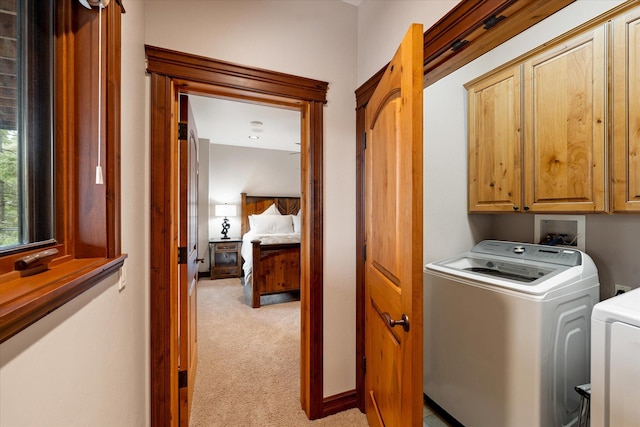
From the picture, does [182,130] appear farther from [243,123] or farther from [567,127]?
[243,123]

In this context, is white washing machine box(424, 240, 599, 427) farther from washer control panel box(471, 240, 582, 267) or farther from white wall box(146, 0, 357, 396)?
white wall box(146, 0, 357, 396)

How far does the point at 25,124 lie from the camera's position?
2.07 feet

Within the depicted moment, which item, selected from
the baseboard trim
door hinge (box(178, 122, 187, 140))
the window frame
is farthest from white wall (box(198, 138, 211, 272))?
the window frame

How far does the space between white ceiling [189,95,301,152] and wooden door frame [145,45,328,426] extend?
119 cm

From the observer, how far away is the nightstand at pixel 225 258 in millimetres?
5398

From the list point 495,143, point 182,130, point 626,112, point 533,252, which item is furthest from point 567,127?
point 182,130

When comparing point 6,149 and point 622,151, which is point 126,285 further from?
point 622,151

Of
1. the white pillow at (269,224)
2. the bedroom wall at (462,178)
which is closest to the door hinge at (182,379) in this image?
the bedroom wall at (462,178)

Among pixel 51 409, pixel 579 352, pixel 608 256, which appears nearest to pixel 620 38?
pixel 608 256

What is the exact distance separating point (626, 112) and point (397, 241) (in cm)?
160

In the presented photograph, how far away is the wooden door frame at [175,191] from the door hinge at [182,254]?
11 centimetres

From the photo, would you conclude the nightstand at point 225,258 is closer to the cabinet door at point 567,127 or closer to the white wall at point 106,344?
the white wall at point 106,344

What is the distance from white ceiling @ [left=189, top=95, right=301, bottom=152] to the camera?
3582mm

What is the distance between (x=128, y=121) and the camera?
3.59 feet
